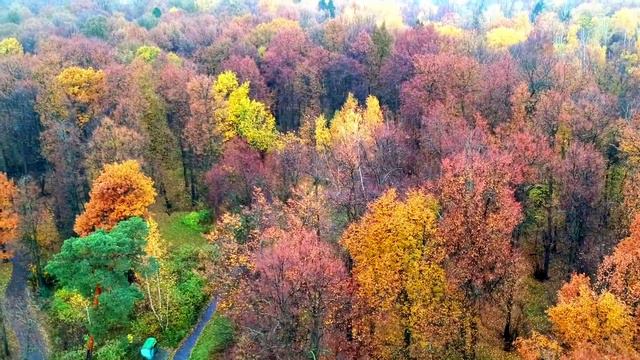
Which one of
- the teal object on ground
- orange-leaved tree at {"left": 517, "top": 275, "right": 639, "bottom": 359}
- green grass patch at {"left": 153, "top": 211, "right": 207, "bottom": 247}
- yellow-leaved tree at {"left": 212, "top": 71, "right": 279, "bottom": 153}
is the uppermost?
yellow-leaved tree at {"left": 212, "top": 71, "right": 279, "bottom": 153}

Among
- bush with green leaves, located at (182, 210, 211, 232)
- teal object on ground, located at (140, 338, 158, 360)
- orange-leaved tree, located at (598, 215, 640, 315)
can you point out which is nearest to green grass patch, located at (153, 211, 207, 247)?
bush with green leaves, located at (182, 210, 211, 232)

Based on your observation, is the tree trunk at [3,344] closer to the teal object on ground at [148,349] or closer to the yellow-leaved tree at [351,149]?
the teal object on ground at [148,349]

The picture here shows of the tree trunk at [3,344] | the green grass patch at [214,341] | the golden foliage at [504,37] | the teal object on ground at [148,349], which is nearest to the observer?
the green grass patch at [214,341]

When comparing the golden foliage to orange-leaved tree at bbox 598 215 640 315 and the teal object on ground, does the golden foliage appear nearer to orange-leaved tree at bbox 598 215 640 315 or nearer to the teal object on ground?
orange-leaved tree at bbox 598 215 640 315

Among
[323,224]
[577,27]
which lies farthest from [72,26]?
[577,27]

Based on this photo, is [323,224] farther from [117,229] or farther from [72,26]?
[72,26]

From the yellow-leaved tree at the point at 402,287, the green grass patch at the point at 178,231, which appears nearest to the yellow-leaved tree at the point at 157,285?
the green grass patch at the point at 178,231
